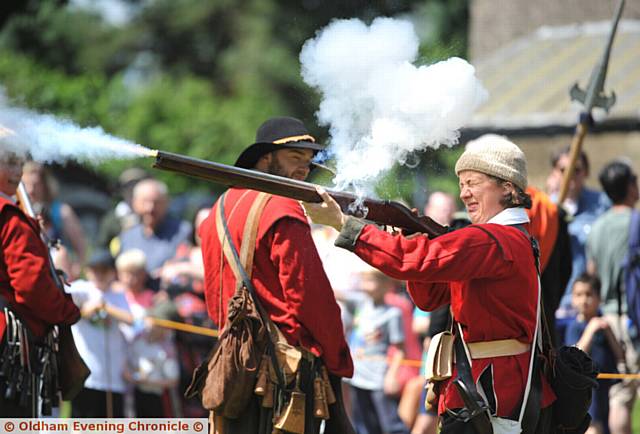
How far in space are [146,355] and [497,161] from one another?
5.53 m

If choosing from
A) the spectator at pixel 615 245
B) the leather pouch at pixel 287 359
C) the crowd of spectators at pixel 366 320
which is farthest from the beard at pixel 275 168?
the spectator at pixel 615 245

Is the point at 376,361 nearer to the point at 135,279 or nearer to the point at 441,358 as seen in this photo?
the point at 135,279

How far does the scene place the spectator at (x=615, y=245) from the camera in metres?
8.95

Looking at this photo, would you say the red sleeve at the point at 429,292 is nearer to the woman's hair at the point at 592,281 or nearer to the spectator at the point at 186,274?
the woman's hair at the point at 592,281

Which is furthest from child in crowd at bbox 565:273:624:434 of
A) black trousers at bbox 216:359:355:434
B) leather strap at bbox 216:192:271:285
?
leather strap at bbox 216:192:271:285

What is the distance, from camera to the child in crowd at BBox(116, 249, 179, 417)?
9.75 m

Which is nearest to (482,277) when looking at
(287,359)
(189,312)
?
(287,359)

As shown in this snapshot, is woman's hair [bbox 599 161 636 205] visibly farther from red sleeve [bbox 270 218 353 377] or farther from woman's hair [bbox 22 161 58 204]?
woman's hair [bbox 22 161 58 204]

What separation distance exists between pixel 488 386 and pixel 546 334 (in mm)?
472

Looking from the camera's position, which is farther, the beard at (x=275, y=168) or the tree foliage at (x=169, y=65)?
the tree foliage at (x=169, y=65)

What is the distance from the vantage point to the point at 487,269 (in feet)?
15.9

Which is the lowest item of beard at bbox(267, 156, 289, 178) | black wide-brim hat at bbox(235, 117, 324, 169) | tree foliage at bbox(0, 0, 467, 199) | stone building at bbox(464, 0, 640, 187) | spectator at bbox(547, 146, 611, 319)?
beard at bbox(267, 156, 289, 178)

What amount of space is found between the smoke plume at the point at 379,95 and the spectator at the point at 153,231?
5308 mm

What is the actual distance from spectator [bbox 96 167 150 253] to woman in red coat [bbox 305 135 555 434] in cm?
658
